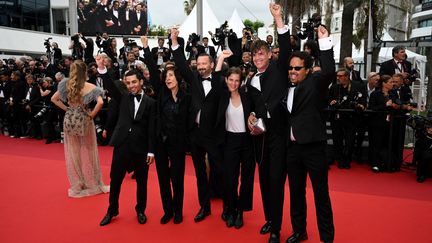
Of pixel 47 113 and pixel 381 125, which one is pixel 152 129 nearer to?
pixel 381 125

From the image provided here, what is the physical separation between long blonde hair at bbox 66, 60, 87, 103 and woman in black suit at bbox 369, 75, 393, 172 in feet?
16.3

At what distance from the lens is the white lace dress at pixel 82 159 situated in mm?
5234

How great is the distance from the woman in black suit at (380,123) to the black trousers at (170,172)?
4041mm

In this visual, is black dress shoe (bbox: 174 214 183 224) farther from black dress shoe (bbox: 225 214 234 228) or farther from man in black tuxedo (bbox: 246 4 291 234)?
man in black tuxedo (bbox: 246 4 291 234)

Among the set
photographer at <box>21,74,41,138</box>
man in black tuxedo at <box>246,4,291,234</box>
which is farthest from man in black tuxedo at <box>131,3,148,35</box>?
man in black tuxedo at <box>246,4,291,234</box>

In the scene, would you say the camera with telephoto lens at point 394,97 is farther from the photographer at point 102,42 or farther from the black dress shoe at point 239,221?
the photographer at point 102,42

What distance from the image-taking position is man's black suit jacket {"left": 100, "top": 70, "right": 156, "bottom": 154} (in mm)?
4180

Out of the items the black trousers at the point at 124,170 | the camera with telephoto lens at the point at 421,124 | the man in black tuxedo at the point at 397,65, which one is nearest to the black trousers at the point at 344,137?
the camera with telephoto lens at the point at 421,124

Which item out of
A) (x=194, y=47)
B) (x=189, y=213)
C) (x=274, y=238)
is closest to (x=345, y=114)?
(x=189, y=213)

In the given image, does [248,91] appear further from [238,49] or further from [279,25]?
[238,49]

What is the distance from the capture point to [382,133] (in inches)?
263

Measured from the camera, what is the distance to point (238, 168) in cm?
412

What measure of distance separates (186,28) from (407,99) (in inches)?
540

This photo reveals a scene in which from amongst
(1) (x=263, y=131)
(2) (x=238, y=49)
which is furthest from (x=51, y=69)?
(1) (x=263, y=131)
